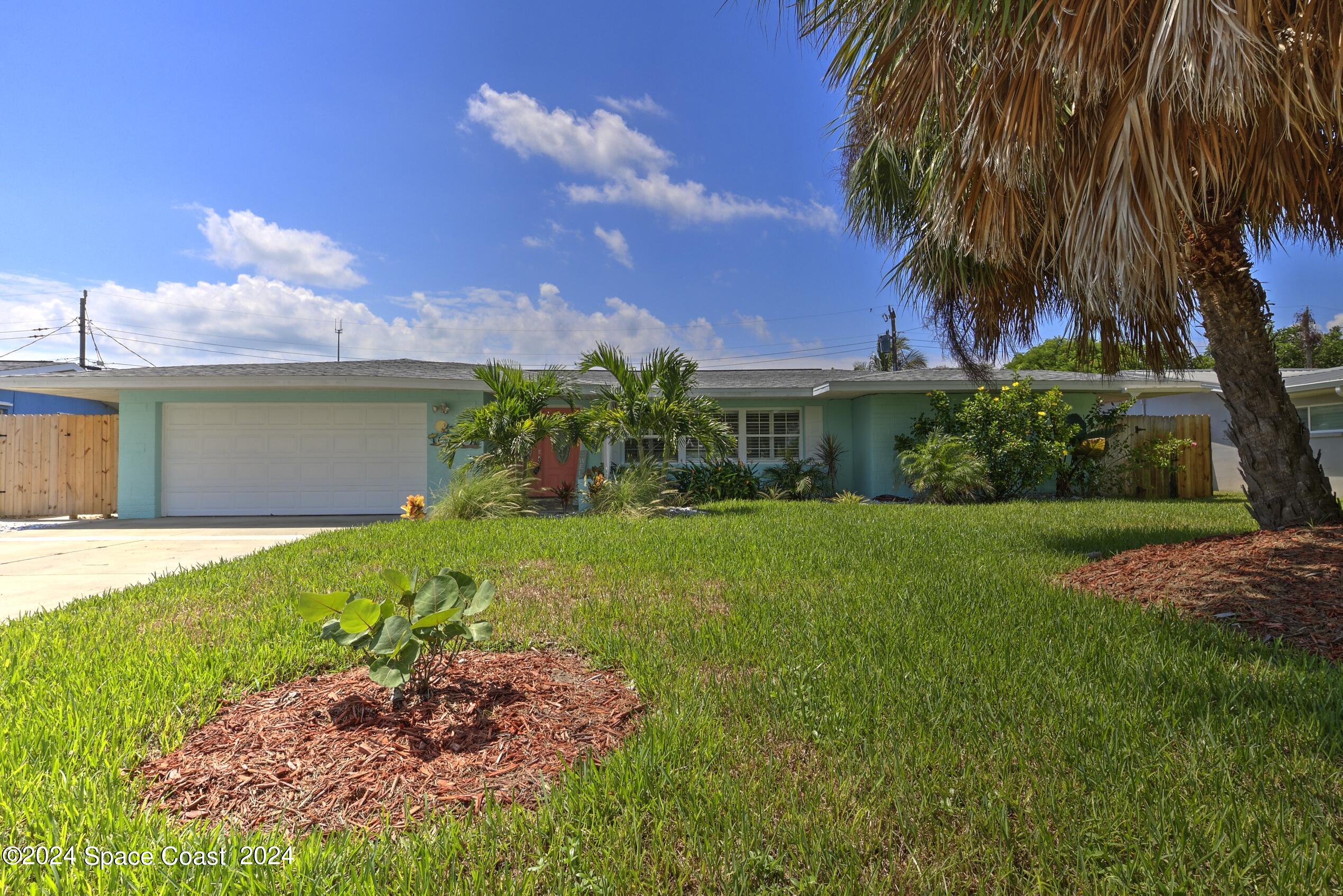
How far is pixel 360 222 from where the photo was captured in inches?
563

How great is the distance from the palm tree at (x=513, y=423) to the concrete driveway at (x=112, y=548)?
2.69 meters

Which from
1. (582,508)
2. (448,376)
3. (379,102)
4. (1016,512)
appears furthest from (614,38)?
(1016,512)

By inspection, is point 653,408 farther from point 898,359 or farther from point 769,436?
point 898,359

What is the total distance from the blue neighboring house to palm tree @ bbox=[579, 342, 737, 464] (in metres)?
16.9

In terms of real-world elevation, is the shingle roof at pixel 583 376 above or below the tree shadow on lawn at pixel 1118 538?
above

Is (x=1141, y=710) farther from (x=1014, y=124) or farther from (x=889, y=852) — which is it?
(x=1014, y=124)

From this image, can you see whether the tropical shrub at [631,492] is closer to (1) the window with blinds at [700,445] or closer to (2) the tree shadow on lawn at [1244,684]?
(1) the window with blinds at [700,445]

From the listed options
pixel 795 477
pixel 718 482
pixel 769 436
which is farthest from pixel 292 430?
pixel 795 477

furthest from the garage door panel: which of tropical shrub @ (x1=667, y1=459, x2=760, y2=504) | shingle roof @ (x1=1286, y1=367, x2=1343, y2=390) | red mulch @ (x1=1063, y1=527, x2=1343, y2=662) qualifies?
shingle roof @ (x1=1286, y1=367, x2=1343, y2=390)

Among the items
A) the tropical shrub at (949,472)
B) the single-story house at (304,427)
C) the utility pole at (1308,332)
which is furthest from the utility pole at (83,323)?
the utility pole at (1308,332)

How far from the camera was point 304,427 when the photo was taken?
13.3 meters

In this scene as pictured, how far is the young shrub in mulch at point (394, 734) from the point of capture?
7.13ft

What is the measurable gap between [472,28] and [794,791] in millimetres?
11354

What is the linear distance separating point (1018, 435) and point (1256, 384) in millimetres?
6854
